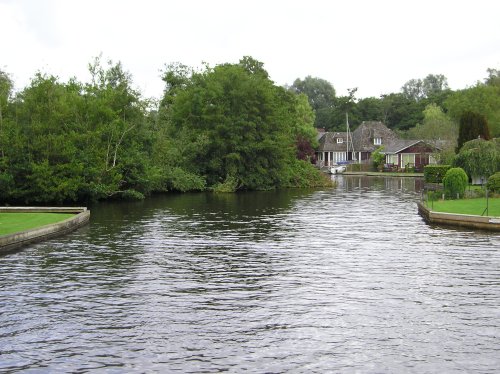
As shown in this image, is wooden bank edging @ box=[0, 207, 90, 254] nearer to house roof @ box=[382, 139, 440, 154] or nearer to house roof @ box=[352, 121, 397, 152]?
house roof @ box=[382, 139, 440, 154]

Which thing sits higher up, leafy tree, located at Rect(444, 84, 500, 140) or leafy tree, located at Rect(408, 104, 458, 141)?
leafy tree, located at Rect(444, 84, 500, 140)

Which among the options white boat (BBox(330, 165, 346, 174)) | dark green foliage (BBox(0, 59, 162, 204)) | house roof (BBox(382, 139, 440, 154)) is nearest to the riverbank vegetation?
dark green foliage (BBox(0, 59, 162, 204))

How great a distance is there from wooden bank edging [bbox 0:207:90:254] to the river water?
926mm

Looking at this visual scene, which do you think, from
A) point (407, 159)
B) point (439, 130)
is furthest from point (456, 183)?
point (407, 159)

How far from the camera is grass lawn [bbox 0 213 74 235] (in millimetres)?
31878

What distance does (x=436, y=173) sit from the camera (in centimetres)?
6212

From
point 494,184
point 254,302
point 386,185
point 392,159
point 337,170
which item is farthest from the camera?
point 392,159

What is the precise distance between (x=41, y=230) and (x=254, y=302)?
17685mm

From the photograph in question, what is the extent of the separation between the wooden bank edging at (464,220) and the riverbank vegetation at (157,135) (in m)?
29.2

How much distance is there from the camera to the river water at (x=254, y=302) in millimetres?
13953

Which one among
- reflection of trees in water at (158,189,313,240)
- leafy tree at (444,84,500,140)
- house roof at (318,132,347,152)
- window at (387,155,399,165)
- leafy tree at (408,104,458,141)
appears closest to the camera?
reflection of trees in water at (158,189,313,240)

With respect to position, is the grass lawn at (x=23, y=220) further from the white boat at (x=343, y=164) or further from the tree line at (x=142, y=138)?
the white boat at (x=343, y=164)

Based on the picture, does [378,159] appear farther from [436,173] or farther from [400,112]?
[436,173]

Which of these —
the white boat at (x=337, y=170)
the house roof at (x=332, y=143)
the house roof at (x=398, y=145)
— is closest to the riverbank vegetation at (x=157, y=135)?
the house roof at (x=398, y=145)
